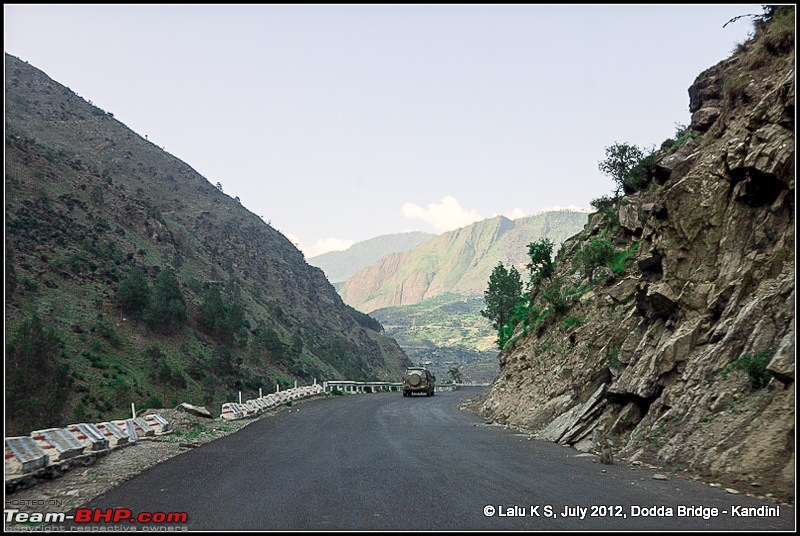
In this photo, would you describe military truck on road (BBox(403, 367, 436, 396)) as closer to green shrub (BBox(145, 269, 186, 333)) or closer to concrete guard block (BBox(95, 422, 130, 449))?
green shrub (BBox(145, 269, 186, 333))

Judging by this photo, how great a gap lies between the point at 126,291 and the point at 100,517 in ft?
181

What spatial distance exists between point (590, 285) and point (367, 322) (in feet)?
396

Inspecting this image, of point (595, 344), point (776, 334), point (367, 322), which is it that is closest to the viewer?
point (776, 334)

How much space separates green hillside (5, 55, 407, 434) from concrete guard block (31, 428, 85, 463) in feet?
98.7

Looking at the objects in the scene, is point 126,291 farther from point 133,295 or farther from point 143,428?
point 143,428

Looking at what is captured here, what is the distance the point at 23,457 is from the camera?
35.9 ft

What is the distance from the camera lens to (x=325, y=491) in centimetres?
1009

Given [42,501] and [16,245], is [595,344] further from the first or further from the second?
[16,245]

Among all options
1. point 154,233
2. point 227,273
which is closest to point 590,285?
point 154,233

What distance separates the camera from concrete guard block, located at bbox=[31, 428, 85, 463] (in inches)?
478

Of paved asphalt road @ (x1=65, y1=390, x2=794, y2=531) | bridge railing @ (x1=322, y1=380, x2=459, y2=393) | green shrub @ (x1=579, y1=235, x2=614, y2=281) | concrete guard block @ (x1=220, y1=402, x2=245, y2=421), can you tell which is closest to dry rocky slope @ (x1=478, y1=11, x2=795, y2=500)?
paved asphalt road @ (x1=65, y1=390, x2=794, y2=531)

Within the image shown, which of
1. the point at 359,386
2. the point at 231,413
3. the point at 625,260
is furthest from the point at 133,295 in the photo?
the point at 625,260

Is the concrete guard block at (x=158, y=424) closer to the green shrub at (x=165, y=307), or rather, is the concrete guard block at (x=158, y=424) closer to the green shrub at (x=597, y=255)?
the green shrub at (x=597, y=255)

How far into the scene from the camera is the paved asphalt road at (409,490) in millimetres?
8078
